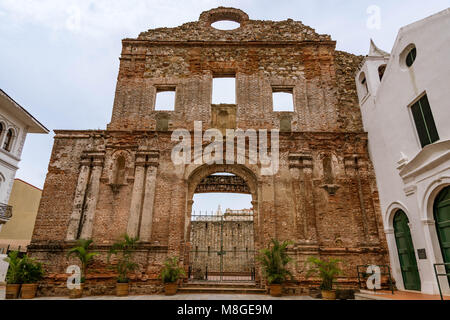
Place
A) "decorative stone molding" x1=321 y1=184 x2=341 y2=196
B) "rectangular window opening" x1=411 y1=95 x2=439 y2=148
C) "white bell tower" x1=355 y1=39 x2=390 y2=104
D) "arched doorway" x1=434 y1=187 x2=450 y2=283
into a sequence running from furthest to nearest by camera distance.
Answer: "white bell tower" x1=355 y1=39 x2=390 y2=104
"decorative stone molding" x1=321 y1=184 x2=341 y2=196
"rectangular window opening" x1=411 y1=95 x2=439 y2=148
"arched doorway" x1=434 y1=187 x2=450 y2=283

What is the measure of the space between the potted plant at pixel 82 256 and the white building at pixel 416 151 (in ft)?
30.9

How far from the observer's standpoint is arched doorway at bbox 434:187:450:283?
24.8 ft

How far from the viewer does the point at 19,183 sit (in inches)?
907

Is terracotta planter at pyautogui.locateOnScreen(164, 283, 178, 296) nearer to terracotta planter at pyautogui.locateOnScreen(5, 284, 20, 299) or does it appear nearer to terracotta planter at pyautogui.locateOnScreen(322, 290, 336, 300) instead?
terracotta planter at pyautogui.locateOnScreen(5, 284, 20, 299)

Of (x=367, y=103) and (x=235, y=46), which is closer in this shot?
(x=367, y=103)

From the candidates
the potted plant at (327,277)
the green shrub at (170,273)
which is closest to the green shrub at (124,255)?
the green shrub at (170,273)

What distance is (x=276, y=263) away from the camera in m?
8.91

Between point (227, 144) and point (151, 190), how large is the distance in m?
3.25

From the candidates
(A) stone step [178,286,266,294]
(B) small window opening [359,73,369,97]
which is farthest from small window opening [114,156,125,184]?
(B) small window opening [359,73,369,97]

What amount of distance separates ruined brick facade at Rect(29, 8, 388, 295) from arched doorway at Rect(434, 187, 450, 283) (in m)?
2.21

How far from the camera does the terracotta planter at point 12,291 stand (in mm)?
8297
